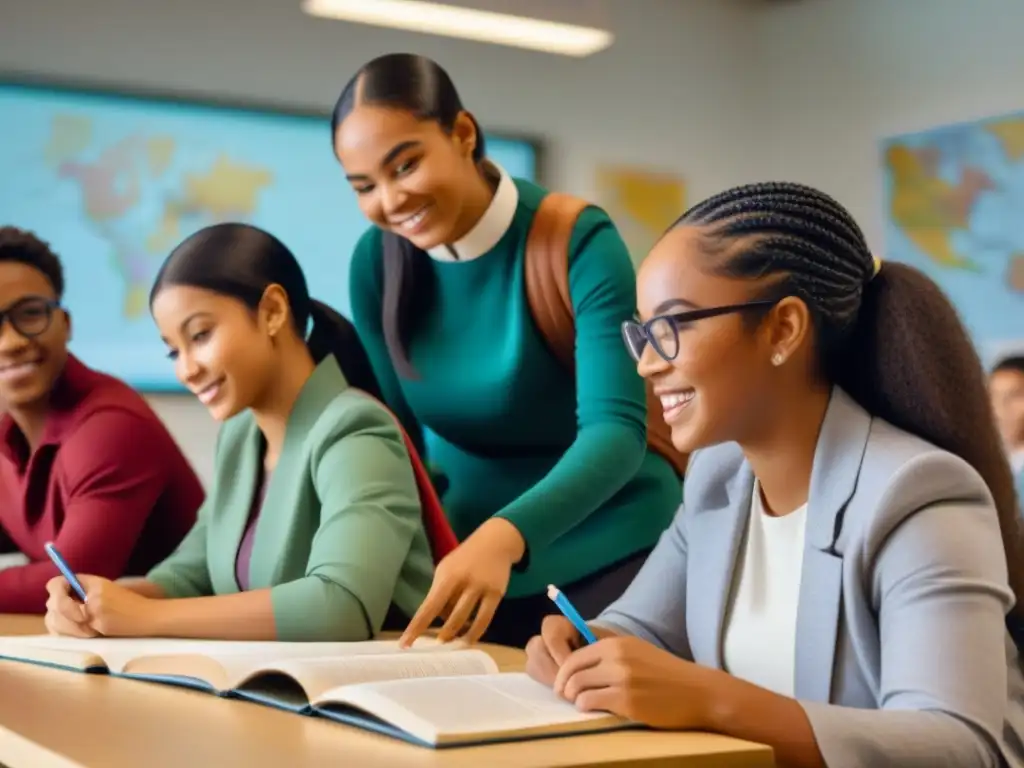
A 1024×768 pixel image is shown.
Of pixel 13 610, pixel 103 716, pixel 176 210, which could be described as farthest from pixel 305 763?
pixel 176 210

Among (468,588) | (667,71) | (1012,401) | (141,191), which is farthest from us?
(667,71)

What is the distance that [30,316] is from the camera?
2082 mm

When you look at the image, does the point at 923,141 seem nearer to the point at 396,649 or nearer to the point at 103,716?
the point at 396,649

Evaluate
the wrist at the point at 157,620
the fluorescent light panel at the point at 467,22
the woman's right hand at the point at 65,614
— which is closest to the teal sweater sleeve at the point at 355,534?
the wrist at the point at 157,620

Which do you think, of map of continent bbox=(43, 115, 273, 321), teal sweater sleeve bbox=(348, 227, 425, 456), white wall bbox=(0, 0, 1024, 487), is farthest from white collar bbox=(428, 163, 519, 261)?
white wall bbox=(0, 0, 1024, 487)

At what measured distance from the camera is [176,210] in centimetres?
434

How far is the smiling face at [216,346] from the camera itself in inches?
66.6

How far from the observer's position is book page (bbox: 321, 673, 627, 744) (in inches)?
37.8

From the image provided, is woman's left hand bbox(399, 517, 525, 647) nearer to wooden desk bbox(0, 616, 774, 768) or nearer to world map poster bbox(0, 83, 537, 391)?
wooden desk bbox(0, 616, 774, 768)

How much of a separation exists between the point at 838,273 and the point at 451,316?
703mm

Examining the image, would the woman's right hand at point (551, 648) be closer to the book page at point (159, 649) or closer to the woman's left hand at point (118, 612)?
the book page at point (159, 649)

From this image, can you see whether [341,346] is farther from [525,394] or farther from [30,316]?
[30,316]

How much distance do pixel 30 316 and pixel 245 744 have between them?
1282 mm

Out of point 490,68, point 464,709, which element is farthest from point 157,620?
point 490,68
